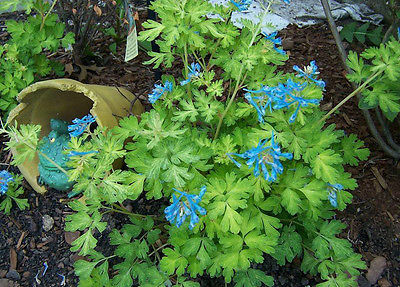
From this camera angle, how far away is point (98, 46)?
10.0 ft

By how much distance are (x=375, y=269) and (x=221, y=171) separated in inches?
40.0

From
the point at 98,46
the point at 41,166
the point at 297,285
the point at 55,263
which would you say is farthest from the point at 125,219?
the point at 98,46

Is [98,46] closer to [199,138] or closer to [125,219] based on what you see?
[125,219]

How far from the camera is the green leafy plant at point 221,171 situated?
1447 millimetres

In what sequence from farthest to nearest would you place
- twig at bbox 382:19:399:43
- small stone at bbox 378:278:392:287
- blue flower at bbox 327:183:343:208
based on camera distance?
twig at bbox 382:19:399:43 < small stone at bbox 378:278:392:287 < blue flower at bbox 327:183:343:208

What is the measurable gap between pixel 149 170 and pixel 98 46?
6.28 feet

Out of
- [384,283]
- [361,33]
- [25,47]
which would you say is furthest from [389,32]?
[25,47]

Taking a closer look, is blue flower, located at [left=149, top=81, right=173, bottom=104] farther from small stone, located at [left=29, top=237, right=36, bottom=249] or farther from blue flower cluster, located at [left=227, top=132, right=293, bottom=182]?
small stone, located at [left=29, top=237, right=36, bottom=249]

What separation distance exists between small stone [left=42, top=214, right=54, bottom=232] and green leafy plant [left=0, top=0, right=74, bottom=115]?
2.38 feet

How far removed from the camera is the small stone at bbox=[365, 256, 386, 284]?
2016 mm

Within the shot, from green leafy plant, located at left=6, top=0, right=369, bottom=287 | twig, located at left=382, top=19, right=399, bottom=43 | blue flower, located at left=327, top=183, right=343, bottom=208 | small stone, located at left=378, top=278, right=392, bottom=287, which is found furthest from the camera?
twig, located at left=382, top=19, right=399, bottom=43

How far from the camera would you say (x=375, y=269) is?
203 cm

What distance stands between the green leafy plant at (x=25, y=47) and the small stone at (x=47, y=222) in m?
0.72

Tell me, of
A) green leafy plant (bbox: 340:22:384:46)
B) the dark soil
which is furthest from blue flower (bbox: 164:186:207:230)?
green leafy plant (bbox: 340:22:384:46)
